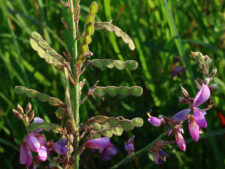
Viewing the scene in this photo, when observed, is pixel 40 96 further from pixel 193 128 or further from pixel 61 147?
pixel 193 128

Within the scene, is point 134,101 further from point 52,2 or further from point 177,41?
point 52,2

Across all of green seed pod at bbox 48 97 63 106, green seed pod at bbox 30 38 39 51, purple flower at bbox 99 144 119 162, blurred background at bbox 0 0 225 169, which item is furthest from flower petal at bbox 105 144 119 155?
green seed pod at bbox 30 38 39 51

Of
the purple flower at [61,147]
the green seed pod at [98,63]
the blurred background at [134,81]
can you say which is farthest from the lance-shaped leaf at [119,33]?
the blurred background at [134,81]

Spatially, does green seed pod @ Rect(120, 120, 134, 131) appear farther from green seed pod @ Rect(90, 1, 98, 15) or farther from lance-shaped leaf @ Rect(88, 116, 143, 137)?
green seed pod @ Rect(90, 1, 98, 15)

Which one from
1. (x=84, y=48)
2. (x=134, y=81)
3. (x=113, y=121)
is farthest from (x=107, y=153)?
(x=84, y=48)

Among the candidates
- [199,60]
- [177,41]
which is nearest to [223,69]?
[177,41]
